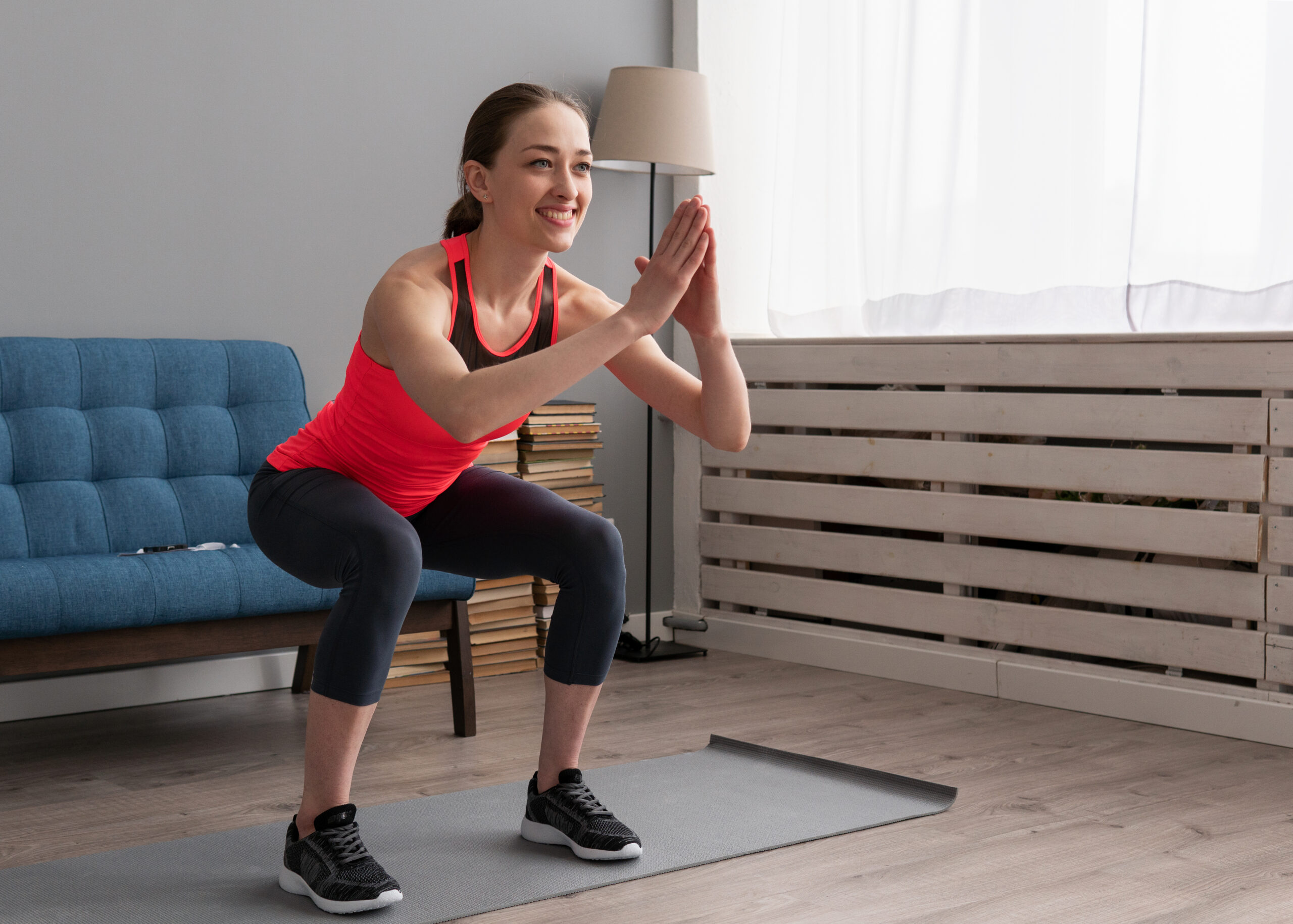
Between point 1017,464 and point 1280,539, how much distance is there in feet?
2.05

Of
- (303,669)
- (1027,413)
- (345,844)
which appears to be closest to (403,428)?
(345,844)

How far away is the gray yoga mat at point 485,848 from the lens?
179 cm

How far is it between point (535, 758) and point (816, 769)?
1.81 ft

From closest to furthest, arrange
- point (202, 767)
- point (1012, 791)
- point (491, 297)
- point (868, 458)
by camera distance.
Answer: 1. point (491, 297)
2. point (1012, 791)
3. point (202, 767)
4. point (868, 458)

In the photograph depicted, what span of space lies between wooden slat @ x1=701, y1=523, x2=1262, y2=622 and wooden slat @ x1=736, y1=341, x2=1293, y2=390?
16.2 inches

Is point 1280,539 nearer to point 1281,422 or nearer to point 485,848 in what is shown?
point 1281,422

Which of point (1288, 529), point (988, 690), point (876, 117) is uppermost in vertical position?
point (876, 117)

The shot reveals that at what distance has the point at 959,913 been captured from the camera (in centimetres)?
175

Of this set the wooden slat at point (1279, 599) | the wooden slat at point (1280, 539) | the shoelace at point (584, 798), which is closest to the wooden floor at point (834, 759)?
the shoelace at point (584, 798)

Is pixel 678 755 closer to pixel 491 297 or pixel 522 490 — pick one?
pixel 522 490

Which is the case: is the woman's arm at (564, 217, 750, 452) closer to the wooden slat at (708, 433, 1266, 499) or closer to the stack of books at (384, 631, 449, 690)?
the wooden slat at (708, 433, 1266, 499)

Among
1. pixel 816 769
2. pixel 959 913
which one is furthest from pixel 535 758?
pixel 959 913

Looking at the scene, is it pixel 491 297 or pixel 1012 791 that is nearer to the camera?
pixel 491 297

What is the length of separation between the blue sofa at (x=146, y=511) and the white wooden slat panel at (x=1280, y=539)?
166cm
